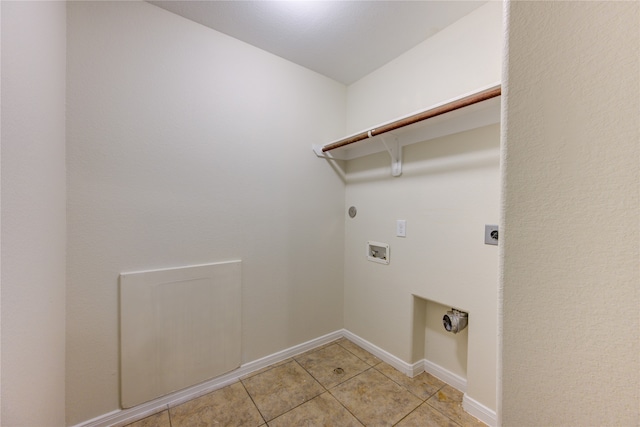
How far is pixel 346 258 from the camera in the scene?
2234 millimetres

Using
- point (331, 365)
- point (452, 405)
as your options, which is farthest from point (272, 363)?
point (452, 405)

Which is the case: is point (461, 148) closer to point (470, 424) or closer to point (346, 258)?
point (346, 258)

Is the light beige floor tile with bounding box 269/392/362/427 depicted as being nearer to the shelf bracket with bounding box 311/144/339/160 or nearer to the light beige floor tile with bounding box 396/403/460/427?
the light beige floor tile with bounding box 396/403/460/427

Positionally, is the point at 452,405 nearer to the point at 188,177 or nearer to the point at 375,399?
the point at 375,399

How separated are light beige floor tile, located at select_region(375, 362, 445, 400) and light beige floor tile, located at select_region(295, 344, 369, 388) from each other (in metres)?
0.17

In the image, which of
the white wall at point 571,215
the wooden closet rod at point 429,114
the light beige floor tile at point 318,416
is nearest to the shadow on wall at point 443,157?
the wooden closet rod at point 429,114

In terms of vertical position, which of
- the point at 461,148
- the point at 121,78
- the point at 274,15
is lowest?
the point at 461,148

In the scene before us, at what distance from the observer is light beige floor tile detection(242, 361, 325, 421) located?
143 cm

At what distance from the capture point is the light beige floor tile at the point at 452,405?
52.6 inches

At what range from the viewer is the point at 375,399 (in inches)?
58.7

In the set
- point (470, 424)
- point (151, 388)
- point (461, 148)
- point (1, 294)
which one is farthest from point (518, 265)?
point (151, 388)

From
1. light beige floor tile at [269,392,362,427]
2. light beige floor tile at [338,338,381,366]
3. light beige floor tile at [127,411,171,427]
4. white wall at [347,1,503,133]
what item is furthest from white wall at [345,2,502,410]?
light beige floor tile at [127,411,171,427]

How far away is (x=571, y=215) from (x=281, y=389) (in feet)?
5.88

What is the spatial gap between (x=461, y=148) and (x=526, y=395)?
1.35 m
